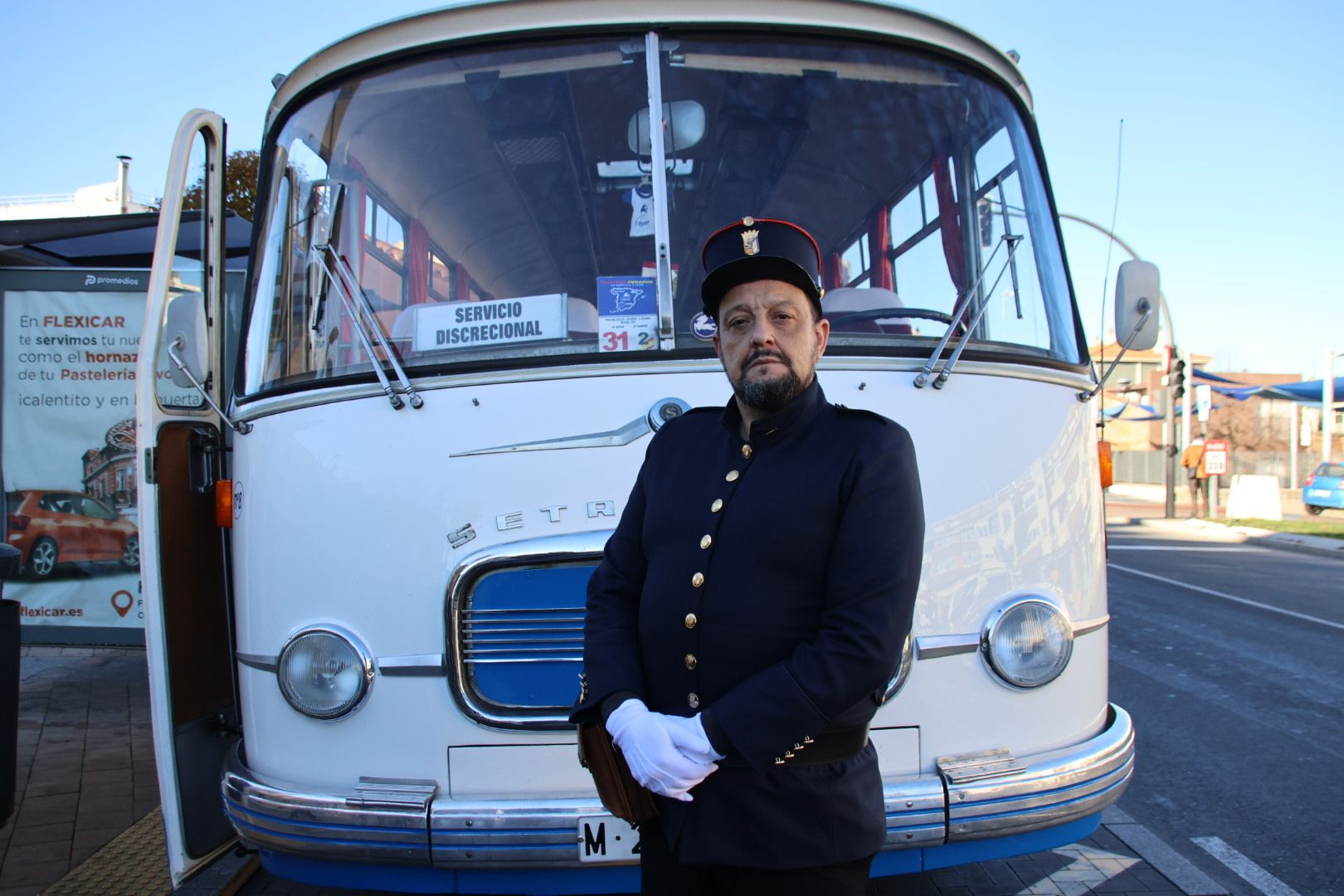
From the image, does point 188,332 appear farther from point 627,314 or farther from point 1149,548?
point 1149,548

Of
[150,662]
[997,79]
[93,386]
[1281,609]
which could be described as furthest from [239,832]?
[1281,609]

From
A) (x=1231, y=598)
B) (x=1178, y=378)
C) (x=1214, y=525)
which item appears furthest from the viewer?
(x=1178, y=378)

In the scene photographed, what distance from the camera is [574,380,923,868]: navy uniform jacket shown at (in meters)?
1.79

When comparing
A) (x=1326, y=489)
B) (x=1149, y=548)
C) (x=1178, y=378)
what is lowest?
(x=1149, y=548)

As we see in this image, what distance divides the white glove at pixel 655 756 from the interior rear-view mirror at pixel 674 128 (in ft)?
5.65

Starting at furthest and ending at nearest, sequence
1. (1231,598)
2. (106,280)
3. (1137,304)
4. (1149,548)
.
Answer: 1. (1149,548)
2. (1231,598)
3. (106,280)
4. (1137,304)

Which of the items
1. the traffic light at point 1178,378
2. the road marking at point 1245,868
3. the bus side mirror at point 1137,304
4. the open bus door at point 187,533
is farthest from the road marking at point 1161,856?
the traffic light at point 1178,378

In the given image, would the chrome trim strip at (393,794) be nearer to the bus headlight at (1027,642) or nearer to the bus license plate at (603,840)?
the bus license plate at (603,840)

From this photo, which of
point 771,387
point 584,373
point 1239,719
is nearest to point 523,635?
point 584,373

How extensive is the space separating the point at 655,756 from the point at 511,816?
2.89 feet

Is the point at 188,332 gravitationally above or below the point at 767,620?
above

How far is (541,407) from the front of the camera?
9.16 feet

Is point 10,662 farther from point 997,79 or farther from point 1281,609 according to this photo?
point 1281,609

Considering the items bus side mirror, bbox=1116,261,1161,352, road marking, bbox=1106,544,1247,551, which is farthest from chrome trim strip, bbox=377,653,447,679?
road marking, bbox=1106,544,1247,551
